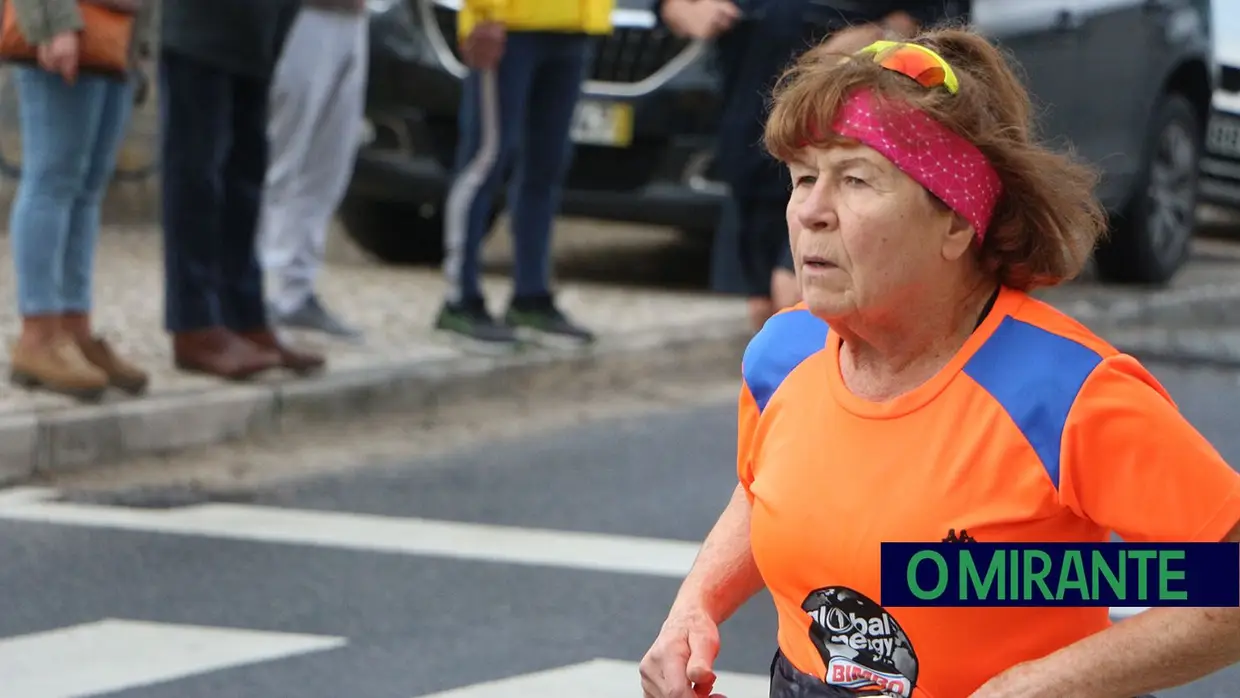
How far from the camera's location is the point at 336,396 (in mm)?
7602

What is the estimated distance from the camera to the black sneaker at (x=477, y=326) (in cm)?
840

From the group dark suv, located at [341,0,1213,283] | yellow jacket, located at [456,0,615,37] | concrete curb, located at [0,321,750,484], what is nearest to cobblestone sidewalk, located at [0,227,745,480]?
concrete curb, located at [0,321,750,484]

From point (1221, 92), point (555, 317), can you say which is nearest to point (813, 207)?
point (555, 317)

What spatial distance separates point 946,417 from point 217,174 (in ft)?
16.8

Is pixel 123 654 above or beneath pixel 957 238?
beneath

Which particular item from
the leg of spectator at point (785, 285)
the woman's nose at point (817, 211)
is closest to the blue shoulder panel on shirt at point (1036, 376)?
the woman's nose at point (817, 211)

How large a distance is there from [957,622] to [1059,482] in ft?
0.61

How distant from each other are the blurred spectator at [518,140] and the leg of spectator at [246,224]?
88 centimetres

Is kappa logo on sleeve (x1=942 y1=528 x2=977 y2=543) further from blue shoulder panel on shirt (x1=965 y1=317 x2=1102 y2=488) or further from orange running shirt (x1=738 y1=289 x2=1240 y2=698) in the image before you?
blue shoulder panel on shirt (x1=965 y1=317 x2=1102 y2=488)

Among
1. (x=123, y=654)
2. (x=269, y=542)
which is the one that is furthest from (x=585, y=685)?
(x=269, y=542)

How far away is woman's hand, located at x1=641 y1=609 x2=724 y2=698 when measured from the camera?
2.64m

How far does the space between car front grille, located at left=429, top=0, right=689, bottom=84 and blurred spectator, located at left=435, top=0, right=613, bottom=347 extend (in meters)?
1.21

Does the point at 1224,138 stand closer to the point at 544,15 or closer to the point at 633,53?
the point at 633,53

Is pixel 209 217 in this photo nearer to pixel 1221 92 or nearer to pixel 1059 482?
pixel 1059 482
